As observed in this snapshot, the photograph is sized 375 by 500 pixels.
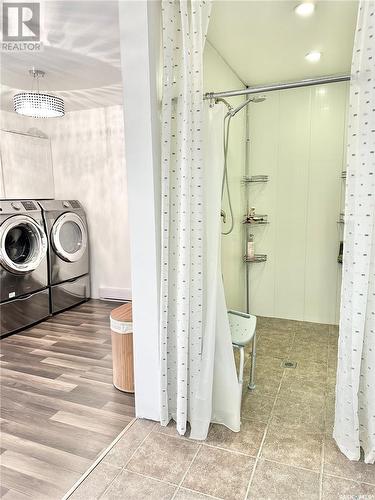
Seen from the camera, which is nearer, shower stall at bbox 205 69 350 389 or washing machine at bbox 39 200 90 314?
shower stall at bbox 205 69 350 389

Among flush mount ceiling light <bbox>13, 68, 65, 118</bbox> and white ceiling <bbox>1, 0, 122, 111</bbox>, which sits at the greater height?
white ceiling <bbox>1, 0, 122, 111</bbox>

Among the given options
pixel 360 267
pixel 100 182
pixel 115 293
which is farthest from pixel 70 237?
pixel 360 267

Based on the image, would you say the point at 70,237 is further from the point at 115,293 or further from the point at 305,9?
the point at 305,9

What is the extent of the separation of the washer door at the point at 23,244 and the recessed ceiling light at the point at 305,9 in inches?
112

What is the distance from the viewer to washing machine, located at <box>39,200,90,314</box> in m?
3.85

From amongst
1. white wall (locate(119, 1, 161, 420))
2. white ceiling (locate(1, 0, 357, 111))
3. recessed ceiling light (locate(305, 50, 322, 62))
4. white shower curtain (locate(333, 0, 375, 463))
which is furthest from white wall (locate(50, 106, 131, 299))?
white shower curtain (locate(333, 0, 375, 463))

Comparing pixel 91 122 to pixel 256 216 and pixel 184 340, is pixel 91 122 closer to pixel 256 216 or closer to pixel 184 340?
pixel 256 216

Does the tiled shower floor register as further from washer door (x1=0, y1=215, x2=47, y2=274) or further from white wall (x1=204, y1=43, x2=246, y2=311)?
washer door (x1=0, y1=215, x2=47, y2=274)

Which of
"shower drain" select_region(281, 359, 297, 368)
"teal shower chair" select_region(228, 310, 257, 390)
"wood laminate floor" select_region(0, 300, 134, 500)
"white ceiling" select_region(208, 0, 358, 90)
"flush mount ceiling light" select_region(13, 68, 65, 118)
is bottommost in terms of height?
"wood laminate floor" select_region(0, 300, 134, 500)

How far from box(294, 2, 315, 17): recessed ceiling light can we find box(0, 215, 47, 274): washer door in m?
2.85

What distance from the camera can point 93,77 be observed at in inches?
124

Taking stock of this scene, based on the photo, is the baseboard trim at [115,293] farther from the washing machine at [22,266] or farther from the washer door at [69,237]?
the washing machine at [22,266]

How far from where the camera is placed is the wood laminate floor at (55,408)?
170 cm

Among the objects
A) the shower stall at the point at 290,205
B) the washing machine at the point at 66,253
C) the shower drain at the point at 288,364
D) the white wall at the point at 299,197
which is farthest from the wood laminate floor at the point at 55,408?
the white wall at the point at 299,197
